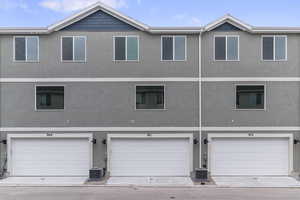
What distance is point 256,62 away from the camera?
13867 millimetres

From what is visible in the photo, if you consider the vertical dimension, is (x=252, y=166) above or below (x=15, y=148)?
below

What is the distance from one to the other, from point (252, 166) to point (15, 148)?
46.0ft

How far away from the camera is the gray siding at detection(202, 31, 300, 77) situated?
544 inches

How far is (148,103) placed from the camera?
13.9 meters

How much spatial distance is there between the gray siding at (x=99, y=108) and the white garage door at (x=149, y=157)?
3.61 ft

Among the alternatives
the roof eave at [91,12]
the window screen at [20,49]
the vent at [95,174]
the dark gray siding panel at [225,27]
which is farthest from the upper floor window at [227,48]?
the window screen at [20,49]

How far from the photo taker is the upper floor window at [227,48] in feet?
45.7

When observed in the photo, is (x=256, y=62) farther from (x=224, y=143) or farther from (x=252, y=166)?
(x=252, y=166)

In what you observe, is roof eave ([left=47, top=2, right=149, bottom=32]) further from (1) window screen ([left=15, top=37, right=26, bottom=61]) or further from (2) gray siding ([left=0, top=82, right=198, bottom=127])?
(2) gray siding ([left=0, top=82, right=198, bottom=127])

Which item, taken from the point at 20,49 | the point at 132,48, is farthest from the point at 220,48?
the point at 20,49

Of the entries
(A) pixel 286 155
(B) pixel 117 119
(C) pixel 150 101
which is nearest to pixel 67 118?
(B) pixel 117 119

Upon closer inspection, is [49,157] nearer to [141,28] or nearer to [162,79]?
[162,79]

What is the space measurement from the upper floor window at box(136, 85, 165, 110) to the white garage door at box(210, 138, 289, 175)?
13.0ft

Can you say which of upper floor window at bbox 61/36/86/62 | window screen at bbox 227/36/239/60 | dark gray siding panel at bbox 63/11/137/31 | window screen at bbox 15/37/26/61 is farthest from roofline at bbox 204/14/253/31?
window screen at bbox 15/37/26/61
